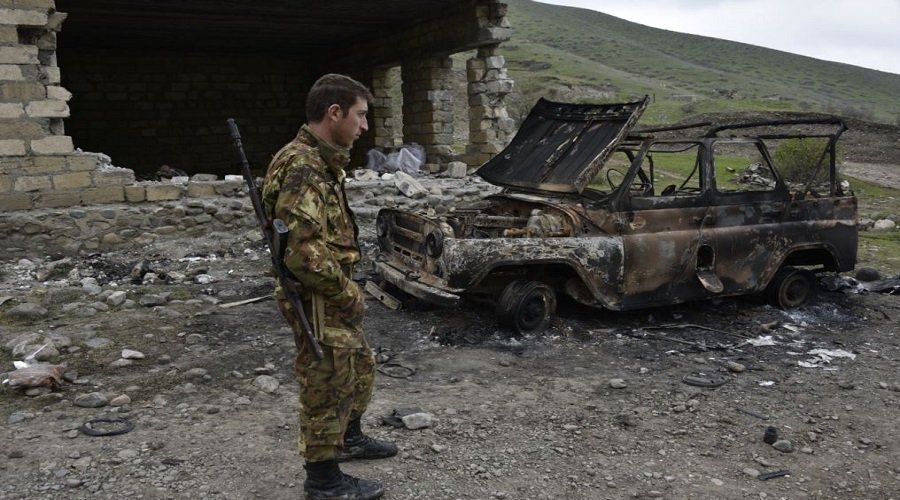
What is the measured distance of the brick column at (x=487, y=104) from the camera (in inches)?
457

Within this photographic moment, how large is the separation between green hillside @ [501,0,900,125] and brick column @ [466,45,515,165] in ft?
66.2

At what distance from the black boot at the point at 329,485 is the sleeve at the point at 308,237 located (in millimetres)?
787

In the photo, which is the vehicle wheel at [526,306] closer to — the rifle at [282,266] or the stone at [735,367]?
the stone at [735,367]

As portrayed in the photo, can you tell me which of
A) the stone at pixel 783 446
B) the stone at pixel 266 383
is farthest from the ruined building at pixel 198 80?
the stone at pixel 783 446

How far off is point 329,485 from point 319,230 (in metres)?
1.15

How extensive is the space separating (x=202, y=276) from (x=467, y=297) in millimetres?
3009

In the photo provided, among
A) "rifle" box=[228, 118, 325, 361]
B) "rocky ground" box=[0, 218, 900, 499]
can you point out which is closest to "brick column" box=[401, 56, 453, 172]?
"rocky ground" box=[0, 218, 900, 499]

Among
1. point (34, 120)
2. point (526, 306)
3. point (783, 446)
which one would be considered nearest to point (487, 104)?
point (34, 120)

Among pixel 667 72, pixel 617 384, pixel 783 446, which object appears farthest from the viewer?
pixel 667 72

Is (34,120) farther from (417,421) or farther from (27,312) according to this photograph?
(417,421)

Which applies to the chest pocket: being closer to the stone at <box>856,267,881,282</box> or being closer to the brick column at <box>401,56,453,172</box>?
the stone at <box>856,267,881,282</box>

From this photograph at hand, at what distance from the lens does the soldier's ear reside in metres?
3.07

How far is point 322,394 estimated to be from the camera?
3062 millimetres

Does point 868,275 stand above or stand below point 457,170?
below
